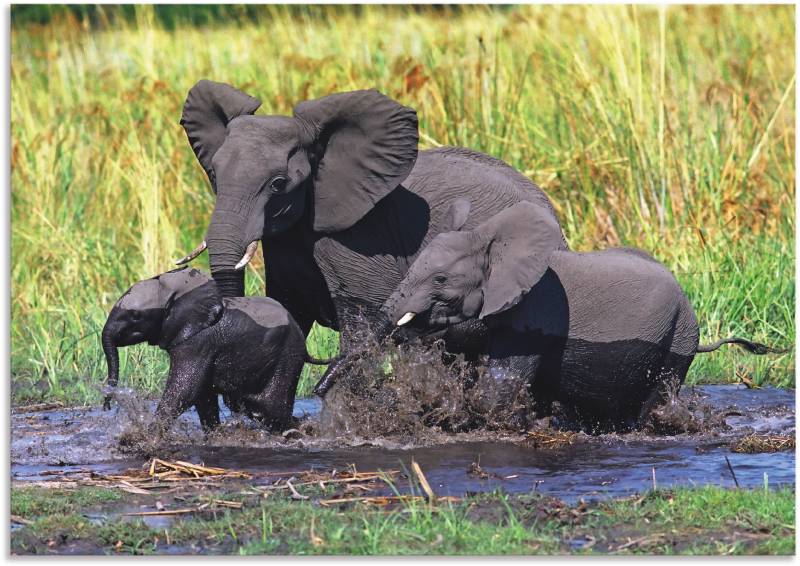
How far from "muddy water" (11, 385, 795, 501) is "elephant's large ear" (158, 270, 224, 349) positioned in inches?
17.0

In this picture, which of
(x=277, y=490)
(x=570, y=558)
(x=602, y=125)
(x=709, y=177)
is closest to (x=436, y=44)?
(x=602, y=125)

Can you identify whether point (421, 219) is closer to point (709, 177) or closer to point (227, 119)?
point (227, 119)

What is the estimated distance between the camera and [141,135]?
1194 cm

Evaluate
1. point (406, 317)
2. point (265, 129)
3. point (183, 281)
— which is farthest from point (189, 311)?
point (406, 317)

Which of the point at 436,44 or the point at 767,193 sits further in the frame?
the point at 436,44

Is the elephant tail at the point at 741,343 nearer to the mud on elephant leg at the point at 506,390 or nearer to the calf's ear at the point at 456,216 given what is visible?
the mud on elephant leg at the point at 506,390

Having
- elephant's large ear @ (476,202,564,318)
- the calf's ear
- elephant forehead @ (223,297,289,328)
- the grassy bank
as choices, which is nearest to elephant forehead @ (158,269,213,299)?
elephant forehead @ (223,297,289,328)

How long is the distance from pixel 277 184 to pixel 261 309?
0.63 m

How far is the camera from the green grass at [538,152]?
9547 millimetres

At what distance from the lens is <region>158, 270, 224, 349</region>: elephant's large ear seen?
7.18 m

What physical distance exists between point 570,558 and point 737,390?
374 cm

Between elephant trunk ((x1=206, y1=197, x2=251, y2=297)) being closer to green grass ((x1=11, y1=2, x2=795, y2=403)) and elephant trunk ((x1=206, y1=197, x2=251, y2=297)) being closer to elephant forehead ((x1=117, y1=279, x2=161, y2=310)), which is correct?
elephant forehead ((x1=117, y1=279, x2=161, y2=310))

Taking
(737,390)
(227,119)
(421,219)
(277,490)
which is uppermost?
(227,119)

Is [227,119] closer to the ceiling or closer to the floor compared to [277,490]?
closer to the ceiling
